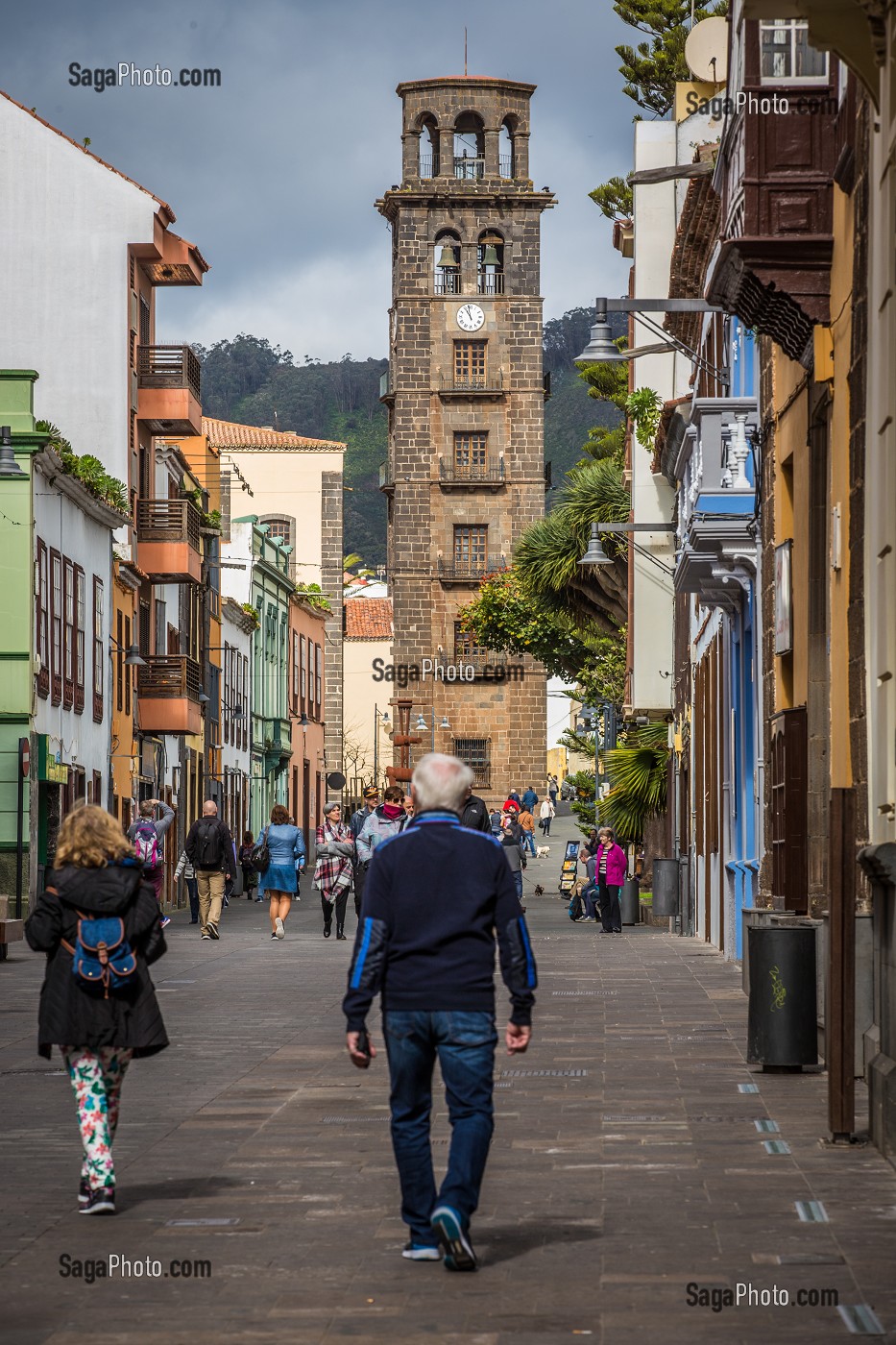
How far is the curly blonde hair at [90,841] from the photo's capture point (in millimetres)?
8977

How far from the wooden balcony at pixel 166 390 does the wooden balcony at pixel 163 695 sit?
4.57 meters

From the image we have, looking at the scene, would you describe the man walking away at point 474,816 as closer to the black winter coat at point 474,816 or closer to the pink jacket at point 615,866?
the black winter coat at point 474,816

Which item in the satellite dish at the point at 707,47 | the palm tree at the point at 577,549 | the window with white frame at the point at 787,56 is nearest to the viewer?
the window with white frame at the point at 787,56

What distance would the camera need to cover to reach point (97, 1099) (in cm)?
877

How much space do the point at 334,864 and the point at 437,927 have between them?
2210 centimetres

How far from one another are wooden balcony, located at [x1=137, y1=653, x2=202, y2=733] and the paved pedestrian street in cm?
3066

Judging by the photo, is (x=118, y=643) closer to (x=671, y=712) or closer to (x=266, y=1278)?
(x=671, y=712)

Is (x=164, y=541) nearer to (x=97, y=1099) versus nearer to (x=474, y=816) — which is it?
(x=474, y=816)

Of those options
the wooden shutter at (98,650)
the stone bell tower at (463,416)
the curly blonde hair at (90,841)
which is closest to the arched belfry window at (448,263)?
the stone bell tower at (463,416)

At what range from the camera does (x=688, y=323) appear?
107 ft

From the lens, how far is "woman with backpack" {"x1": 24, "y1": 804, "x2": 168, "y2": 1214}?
347 inches

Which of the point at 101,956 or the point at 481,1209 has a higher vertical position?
the point at 101,956

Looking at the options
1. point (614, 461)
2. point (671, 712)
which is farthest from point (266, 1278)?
point (614, 461)

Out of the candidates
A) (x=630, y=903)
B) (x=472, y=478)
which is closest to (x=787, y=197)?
(x=630, y=903)
